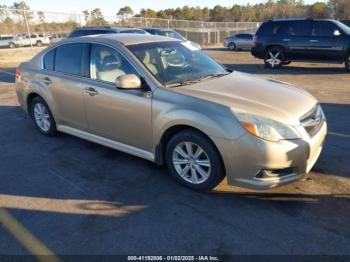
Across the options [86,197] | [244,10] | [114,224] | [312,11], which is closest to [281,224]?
[114,224]

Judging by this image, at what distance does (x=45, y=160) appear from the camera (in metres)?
5.16

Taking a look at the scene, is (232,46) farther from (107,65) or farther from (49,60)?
(107,65)

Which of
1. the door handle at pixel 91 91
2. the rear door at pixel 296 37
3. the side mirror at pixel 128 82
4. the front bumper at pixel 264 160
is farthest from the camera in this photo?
the rear door at pixel 296 37

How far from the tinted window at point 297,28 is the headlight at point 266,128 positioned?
1162 centimetres

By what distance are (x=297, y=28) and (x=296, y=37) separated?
1.30 feet

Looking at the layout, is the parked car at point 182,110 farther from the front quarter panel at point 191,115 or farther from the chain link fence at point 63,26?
the chain link fence at point 63,26

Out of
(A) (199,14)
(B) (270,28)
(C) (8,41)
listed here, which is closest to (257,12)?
(A) (199,14)

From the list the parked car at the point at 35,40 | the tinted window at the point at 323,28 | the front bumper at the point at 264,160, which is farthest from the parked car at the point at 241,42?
the front bumper at the point at 264,160

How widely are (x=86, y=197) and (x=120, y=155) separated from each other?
1.25 metres

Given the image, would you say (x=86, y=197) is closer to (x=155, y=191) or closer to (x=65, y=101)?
(x=155, y=191)

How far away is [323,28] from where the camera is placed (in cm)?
1360

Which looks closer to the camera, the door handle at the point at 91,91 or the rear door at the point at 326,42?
the door handle at the point at 91,91

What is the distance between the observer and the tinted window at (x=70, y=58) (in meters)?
5.12

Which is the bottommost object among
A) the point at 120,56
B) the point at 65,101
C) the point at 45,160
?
the point at 45,160
